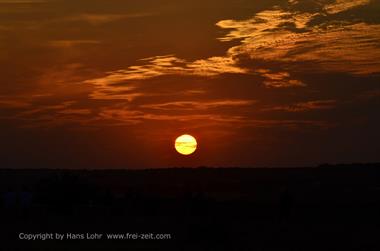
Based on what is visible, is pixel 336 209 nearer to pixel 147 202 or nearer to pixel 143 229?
pixel 147 202

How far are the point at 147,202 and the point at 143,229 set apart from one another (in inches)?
480

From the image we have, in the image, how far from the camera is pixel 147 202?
158ft

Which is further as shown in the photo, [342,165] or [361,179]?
[342,165]

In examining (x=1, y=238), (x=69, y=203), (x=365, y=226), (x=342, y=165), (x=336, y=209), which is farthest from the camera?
(x=342, y=165)

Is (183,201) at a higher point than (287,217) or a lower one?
higher

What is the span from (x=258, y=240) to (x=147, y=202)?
16255mm

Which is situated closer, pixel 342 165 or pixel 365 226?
pixel 365 226

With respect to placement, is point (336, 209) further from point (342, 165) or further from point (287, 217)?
point (342, 165)

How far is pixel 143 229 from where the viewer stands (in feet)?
118

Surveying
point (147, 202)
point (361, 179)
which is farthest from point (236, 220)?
point (361, 179)

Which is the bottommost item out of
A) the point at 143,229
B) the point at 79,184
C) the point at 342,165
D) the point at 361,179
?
the point at 143,229

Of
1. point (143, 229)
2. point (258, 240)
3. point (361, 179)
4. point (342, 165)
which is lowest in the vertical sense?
point (258, 240)

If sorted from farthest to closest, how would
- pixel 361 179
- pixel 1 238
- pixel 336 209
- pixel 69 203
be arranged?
1. pixel 361 179
2. pixel 336 209
3. pixel 69 203
4. pixel 1 238

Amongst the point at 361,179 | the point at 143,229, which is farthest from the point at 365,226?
the point at 361,179
